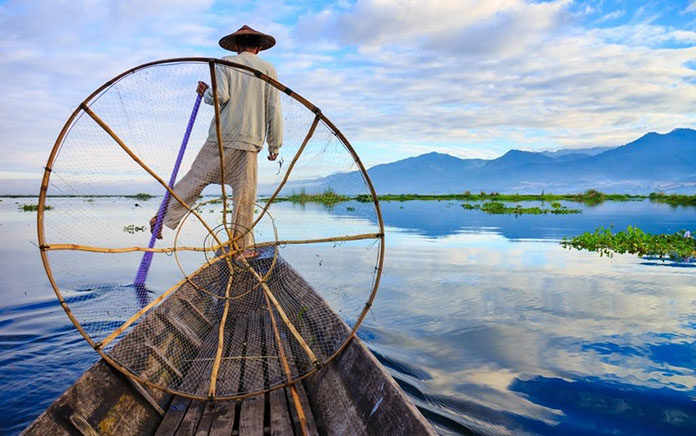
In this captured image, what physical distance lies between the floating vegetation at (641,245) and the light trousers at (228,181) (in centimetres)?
780

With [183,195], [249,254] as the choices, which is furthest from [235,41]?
[249,254]

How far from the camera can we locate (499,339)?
14.7 feet

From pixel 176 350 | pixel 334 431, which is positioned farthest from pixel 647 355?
pixel 176 350

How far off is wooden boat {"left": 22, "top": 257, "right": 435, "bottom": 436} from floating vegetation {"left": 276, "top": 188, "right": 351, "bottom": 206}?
0.81 meters

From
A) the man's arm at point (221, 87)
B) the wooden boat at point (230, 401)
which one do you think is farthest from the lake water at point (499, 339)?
the man's arm at point (221, 87)

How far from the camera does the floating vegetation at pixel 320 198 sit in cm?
365

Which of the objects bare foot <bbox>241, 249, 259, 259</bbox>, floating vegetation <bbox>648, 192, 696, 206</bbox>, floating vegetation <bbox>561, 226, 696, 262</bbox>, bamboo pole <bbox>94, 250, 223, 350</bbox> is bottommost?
floating vegetation <bbox>561, 226, 696, 262</bbox>

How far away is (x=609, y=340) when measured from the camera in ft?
14.3

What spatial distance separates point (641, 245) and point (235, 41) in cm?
903

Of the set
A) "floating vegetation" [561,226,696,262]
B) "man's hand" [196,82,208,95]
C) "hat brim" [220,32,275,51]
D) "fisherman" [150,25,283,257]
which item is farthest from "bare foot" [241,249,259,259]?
"floating vegetation" [561,226,696,262]

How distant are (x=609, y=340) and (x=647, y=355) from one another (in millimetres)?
390

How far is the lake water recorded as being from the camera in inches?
122

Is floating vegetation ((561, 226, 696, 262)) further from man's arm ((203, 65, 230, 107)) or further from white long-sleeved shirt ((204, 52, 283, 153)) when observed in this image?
man's arm ((203, 65, 230, 107))

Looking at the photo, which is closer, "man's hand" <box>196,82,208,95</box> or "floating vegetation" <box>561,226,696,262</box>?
"man's hand" <box>196,82,208,95</box>
